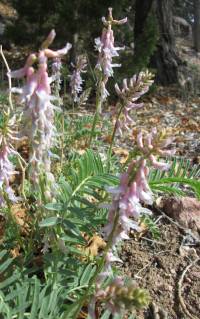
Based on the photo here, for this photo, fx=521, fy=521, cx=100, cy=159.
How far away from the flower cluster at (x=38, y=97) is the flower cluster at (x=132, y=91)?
1.99 feet

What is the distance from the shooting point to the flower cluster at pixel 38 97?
1502 millimetres

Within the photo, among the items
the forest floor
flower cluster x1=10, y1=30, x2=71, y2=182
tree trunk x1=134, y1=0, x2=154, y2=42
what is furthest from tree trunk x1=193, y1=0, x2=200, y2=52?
flower cluster x1=10, y1=30, x2=71, y2=182

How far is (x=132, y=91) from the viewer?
2.24m

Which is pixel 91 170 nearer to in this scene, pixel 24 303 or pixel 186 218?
pixel 24 303

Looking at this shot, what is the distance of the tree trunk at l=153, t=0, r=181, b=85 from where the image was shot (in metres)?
8.57

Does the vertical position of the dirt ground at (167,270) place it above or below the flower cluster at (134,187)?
below

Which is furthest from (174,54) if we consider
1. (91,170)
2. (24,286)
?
(24,286)

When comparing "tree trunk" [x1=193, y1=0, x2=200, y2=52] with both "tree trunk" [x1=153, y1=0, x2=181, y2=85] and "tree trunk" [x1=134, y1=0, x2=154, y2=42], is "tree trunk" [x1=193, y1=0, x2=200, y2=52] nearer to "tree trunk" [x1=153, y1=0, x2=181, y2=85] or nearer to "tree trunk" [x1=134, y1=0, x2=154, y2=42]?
"tree trunk" [x1=153, y1=0, x2=181, y2=85]

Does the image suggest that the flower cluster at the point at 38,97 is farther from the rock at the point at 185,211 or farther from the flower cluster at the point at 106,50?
the rock at the point at 185,211

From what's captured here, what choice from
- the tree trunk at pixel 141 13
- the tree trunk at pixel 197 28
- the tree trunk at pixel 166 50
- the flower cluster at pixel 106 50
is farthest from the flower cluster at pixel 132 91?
the tree trunk at pixel 197 28

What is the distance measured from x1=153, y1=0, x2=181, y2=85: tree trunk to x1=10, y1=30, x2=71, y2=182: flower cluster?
7.23 metres

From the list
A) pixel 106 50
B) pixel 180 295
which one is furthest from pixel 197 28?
pixel 180 295

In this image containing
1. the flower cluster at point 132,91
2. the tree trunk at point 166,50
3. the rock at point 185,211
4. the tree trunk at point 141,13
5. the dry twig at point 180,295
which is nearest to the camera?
the flower cluster at point 132,91

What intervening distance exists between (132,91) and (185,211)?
1.32 m
